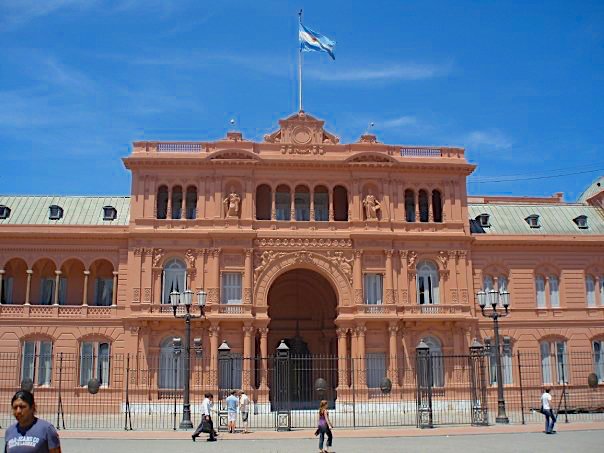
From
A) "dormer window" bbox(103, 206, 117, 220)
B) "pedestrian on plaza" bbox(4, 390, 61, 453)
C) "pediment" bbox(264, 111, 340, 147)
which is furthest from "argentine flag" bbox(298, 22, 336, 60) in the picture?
"pedestrian on plaza" bbox(4, 390, 61, 453)

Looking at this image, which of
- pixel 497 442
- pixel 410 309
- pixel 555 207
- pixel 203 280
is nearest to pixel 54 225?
pixel 203 280

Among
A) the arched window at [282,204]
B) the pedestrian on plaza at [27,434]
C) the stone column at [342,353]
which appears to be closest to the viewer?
the pedestrian on plaza at [27,434]

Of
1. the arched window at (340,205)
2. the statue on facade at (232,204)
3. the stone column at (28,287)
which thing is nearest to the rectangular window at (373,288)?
the arched window at (340,205)

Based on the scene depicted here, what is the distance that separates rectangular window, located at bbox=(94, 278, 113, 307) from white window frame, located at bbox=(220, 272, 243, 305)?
798 cm

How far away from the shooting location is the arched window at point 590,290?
45.0 meters

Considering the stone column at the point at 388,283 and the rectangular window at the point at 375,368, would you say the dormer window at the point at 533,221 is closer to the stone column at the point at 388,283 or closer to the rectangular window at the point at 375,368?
the stone column at the point at 388,283

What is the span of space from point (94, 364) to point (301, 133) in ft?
64.9

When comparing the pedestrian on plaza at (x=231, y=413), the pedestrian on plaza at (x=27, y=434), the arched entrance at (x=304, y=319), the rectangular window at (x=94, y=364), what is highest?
the arched entrance at (x=304, y=319)

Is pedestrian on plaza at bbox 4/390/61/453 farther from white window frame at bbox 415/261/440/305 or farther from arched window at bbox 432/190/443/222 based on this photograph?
arched window at bbox 432/190/443/222

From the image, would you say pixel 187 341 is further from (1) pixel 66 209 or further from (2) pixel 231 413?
(1) pixel 66 209

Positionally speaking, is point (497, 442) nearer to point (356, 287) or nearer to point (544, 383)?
point (356, 287)

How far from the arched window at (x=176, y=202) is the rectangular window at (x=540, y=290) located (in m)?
24.6

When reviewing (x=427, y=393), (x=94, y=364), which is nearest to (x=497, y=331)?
(x=427, y=393)

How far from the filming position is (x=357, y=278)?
41.3 m
